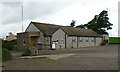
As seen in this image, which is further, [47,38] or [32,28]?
[32,28]

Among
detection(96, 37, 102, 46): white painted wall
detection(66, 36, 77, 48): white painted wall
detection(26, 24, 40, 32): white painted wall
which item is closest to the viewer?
detection(66, 36, 77, 48): white painted wall

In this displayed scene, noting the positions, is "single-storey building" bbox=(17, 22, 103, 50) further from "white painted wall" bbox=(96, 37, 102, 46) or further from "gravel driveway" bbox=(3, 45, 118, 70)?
"gravel driveway" bbox=(3, 45, 118, 70)

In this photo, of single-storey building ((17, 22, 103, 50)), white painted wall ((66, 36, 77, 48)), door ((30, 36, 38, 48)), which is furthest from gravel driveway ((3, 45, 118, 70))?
door ((30, 36, 38, 48))

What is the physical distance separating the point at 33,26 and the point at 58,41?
25.3 ft

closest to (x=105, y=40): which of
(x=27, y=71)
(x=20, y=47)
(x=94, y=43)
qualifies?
A: (x=94, y=43)

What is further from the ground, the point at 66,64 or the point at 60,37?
the point at 60,37

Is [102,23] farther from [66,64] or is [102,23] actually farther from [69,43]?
[66,64]

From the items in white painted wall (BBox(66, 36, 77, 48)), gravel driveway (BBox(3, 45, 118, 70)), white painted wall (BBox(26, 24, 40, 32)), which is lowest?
gravel driveway (BBox(3, 45, 118, 70))

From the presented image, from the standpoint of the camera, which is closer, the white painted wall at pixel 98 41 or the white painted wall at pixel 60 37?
the white painted wall at pixel 60 37

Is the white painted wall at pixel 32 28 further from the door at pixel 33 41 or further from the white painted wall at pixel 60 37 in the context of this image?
the white painted wall at pixel 60 37

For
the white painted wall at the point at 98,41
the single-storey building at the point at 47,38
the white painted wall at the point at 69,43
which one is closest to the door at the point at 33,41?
the single-storey building at the point at 47,38

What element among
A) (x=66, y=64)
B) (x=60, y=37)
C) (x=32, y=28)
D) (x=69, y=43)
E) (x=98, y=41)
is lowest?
(x=66, y=64)

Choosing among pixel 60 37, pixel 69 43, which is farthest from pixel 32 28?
pixel 69 43

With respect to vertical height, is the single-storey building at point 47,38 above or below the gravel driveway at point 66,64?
above
